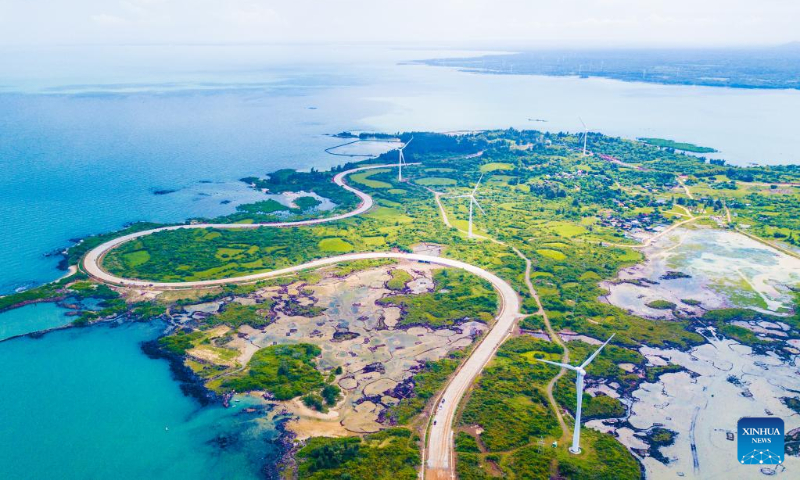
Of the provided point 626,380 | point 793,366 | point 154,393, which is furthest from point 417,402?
point 793,366

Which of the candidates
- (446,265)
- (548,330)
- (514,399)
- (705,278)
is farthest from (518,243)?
(514,399)

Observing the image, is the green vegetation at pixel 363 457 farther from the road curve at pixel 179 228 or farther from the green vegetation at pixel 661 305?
the green vegetation at pixel 661 305

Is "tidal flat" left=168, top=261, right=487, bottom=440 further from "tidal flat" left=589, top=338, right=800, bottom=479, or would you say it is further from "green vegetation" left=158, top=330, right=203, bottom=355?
"tidal flat" left=589, top=338, right=800, bottom=479

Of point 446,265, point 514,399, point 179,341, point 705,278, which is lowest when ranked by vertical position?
point 514,399

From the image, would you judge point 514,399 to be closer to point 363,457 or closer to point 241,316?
point 363,457

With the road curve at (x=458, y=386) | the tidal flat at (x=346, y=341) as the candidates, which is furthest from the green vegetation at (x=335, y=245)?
the road curve at (x=458, y=386)

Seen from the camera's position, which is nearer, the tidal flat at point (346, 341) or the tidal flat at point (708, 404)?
the tidal flat at point (708, 404)
